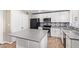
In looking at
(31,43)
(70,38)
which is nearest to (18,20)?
(31,43)

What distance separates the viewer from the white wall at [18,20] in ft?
5.07

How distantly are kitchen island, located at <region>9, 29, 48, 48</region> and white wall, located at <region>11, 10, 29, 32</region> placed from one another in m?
0.09

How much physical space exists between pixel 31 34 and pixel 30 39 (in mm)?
102

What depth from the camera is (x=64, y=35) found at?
1.55 meters

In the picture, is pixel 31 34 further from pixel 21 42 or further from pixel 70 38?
pixel 70 38

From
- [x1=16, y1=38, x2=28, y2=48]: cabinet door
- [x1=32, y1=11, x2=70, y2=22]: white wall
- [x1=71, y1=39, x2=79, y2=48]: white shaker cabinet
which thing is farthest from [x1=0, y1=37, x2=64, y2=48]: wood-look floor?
[x1=32, y1=11, x2=70, y2=22]: white wall

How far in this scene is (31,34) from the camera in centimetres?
161

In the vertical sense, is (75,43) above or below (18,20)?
below

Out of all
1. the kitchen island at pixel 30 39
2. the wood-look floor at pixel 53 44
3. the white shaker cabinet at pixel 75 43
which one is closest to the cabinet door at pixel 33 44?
the kitchen island at pixel 30 39

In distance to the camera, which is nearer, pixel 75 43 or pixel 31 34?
pixel 75 43

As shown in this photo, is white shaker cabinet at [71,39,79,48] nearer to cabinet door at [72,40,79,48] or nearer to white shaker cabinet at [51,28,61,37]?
cabinet door at [72,40,79,48]
